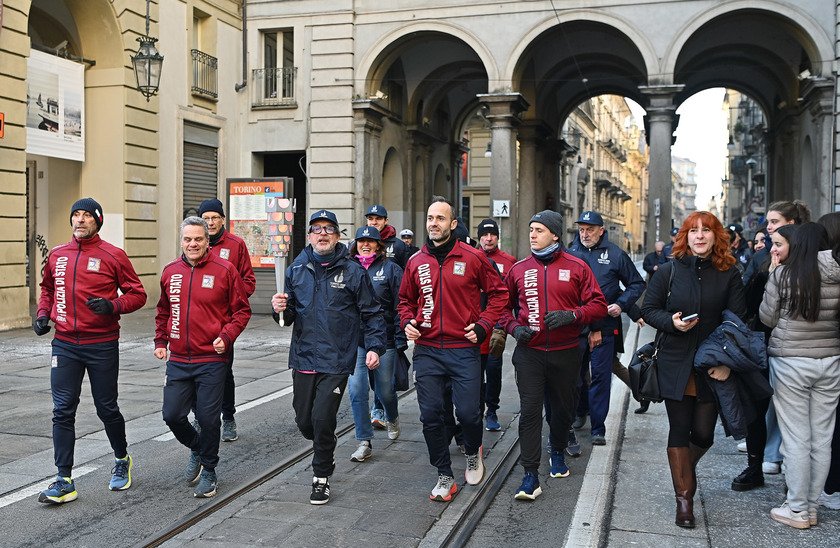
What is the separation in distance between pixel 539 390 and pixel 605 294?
5.92 ft

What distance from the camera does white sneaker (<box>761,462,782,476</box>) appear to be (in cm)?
630

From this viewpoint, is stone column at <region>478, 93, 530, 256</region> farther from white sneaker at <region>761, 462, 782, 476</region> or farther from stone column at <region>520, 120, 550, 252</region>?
white sneaker at <region>761, 462, 782, 476</region>

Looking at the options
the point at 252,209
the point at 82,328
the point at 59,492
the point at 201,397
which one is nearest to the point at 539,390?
the point at 201,397

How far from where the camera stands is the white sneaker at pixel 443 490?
18.4 ft

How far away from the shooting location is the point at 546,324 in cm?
568

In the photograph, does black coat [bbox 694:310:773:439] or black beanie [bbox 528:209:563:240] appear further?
black beanie [bbox 528:209:563:240]

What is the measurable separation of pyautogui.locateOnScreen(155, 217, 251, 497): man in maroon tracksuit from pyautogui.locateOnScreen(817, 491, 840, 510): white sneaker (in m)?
4.09

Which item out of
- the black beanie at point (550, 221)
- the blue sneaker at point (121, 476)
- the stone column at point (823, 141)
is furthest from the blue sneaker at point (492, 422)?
the stone column at point (823, 141)

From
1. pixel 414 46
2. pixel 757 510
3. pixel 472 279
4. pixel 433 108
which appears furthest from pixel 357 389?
pixel 433 108

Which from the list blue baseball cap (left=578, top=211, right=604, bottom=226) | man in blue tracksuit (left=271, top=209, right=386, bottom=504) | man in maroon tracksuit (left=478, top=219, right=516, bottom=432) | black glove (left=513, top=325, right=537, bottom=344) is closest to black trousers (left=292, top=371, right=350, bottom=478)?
man in blue tracksuit (left=271, top=209, right=386, bottom=504)

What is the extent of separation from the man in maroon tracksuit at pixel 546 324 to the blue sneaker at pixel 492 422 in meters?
1.78

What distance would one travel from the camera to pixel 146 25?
18594 millimetres

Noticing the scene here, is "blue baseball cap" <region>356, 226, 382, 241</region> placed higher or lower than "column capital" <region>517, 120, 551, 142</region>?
lower

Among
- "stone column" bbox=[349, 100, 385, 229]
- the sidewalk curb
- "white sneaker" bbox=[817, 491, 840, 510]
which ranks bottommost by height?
the sidewalk curb
